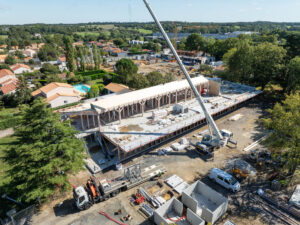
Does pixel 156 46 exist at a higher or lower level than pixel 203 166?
higher

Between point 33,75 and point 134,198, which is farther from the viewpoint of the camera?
point 33,75

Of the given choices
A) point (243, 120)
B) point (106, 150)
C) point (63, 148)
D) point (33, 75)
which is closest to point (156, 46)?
point (33, 75)

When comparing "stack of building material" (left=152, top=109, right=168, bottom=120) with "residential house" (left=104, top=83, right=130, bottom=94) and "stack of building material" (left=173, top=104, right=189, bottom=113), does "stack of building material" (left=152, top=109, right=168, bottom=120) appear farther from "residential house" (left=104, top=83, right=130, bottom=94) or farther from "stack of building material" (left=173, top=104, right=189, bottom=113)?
"residential house" (left=104, top=83, right=130, bottom=94)

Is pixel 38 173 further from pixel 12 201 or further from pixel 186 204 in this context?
pixel 186 204

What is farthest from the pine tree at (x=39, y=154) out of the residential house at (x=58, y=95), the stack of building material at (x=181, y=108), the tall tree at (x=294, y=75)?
the tall tree at (x=294, y=75)

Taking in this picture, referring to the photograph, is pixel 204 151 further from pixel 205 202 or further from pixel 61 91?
pixel 61 91

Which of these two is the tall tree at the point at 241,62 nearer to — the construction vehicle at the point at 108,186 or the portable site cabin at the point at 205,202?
the construction vehicle at the point at 108,186
